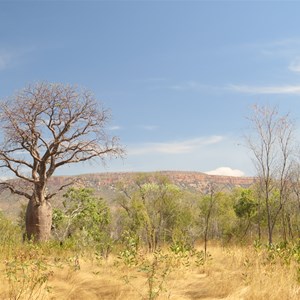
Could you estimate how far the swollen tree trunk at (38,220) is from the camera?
11.2 m

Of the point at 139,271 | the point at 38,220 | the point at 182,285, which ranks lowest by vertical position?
the point at 182,285

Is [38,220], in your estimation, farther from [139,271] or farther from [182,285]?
[139,271]

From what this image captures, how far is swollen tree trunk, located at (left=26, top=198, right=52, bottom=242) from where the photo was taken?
36.8 feet

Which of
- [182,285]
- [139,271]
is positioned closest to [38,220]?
[182,285]

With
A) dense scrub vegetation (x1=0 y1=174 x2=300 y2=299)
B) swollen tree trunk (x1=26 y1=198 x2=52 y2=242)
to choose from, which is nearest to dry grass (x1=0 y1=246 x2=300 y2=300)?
dense scrub vegetation (x1=0 y1=174 x2=300 y2=299)

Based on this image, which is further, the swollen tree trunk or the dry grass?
the swollen tree trunk

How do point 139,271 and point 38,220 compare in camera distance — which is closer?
point 139,271

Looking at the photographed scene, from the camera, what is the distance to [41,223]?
443 inches

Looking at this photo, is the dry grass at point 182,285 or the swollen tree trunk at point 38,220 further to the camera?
the swollen tree trunk at point 38,220

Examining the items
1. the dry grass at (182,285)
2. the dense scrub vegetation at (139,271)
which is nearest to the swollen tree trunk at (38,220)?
the dense scrub vegetation at (139,271)

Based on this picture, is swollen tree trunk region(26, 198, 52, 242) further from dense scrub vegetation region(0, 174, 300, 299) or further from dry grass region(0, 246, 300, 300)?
dry grass region(0, 246, 300, 300)

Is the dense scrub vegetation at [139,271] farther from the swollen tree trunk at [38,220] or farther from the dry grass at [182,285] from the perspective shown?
the swollen tree trunk at [38,220]

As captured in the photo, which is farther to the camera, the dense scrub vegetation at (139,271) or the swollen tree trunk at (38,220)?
the swollen tree trunk at (38,220)

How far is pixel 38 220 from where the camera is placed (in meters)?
11.2
